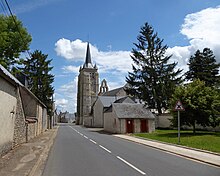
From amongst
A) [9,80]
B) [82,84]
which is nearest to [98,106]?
[82,84]

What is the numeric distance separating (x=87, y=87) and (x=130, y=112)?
62335 millimetres

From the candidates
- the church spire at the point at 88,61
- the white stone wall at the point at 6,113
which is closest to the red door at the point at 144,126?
the white stone wall at the point at 6,113

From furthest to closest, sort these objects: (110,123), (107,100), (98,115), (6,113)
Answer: (98,115) → (107,100) → (110,123) → (6,113)

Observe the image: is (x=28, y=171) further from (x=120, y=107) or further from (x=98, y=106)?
(x=98, y=106)

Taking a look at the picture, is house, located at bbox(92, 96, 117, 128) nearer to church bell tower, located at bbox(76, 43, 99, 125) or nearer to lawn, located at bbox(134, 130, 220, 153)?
church bell tower, located at bbox(76, 43, 99, 125)

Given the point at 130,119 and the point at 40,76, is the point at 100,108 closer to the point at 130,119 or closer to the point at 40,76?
the point at 40,76

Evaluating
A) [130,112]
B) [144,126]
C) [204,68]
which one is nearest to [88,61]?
[204,68]

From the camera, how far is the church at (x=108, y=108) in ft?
134

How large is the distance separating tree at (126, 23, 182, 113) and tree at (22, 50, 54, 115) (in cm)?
1452

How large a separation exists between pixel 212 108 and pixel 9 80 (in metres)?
21.9

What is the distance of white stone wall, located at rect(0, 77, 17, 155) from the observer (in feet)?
43.1

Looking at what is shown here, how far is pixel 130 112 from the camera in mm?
42094

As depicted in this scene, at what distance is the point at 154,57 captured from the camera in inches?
2023

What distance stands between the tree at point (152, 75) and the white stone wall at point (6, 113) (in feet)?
114
